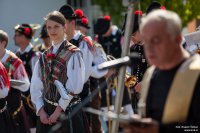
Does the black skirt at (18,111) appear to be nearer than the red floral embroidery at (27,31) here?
Yes

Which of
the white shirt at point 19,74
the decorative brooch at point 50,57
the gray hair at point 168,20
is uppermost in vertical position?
the gray hair at point 168,20

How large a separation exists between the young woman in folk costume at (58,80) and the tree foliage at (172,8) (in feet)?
34.8

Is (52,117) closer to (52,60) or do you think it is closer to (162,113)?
(52,60)

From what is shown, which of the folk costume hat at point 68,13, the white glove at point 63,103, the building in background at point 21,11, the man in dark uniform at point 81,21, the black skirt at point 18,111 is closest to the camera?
the white glove at point 63,103

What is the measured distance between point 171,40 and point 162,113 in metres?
0.50

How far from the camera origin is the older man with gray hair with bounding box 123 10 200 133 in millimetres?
4102

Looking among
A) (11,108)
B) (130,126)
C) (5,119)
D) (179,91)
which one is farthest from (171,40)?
(11,108)

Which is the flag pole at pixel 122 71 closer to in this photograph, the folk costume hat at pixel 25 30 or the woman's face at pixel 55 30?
the woman's face at pixel 55 30

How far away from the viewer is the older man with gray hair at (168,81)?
4.10 m

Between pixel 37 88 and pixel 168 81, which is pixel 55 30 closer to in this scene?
pixel 37 88

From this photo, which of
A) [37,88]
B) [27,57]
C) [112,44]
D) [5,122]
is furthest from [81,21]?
[37,88]

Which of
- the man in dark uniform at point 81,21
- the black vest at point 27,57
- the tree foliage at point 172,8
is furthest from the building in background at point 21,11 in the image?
the man in dark uniform at point 81,21

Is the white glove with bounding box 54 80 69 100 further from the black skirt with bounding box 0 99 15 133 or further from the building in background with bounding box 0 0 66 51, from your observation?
the building in background with bounding box 0 0 66 51

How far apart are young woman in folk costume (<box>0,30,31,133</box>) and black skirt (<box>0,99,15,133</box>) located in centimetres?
29
